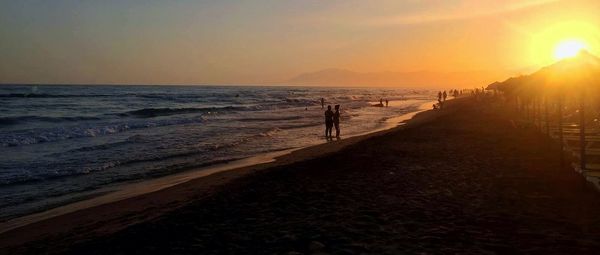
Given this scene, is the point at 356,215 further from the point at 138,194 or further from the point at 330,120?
the point at 330,120

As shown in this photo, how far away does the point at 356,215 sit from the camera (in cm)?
802

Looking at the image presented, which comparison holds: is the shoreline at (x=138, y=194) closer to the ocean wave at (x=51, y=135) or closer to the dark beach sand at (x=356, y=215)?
the dark beach sand at (x=356, y=215)

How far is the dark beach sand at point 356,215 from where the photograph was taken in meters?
6.52

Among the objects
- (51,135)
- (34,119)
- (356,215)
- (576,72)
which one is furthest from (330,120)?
(34,119)

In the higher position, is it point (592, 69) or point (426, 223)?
point (592, 69)

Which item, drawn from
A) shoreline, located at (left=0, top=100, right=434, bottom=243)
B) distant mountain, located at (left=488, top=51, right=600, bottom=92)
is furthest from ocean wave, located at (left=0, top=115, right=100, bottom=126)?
distant mountain, located at (left=488, top=51, right=600, bottom=92)

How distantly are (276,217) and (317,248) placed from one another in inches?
75.3

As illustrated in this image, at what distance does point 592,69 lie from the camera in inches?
409

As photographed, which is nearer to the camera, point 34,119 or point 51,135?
point 51,135

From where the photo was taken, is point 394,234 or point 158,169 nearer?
point 394,234

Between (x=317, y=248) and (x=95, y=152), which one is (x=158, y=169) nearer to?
(x=95, y=152)

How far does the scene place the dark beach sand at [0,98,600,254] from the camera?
652 cm

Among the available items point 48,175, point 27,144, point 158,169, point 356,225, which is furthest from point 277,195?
point 27,144

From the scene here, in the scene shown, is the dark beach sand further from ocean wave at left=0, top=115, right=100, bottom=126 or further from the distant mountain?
ocean wave at left=0, top=115, right=100, bottom=126
